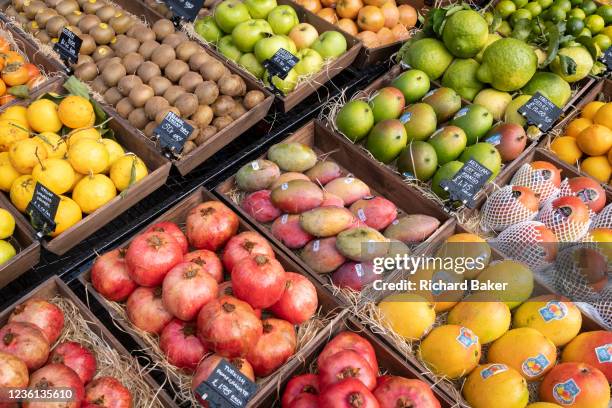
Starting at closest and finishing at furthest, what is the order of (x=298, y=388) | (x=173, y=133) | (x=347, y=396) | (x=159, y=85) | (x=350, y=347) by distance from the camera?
(x=347, y=396) < (x=298, y=388) < (x=350, y=347) < (x=173, y=133) < (x=159, y=85)

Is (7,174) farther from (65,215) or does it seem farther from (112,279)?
(112,279)

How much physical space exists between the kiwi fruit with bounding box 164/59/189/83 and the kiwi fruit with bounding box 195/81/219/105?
164 millimetres

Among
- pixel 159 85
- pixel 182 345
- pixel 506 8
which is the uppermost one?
Result: pixel 506 8

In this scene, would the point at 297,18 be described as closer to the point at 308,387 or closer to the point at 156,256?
the point at 156,256

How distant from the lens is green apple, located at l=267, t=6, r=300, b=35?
10.0 ft

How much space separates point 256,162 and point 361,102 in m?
0.64

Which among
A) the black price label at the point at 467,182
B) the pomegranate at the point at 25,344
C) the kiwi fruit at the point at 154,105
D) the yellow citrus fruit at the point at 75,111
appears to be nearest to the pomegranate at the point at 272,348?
the pomegranate at the point at 25,344

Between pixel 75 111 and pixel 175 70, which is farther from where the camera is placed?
pixel 175 70

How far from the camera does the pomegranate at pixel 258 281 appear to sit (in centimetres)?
164

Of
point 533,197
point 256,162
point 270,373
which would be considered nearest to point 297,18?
point 256,162

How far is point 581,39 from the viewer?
2.86m

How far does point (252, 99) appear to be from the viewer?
105 inches

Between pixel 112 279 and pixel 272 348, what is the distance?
65 cm

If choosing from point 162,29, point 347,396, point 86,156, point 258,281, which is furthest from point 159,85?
point 347,396
